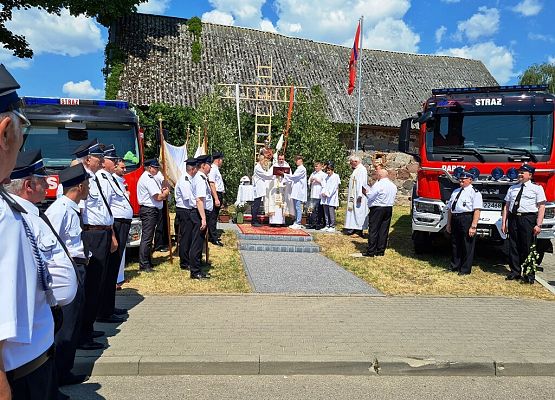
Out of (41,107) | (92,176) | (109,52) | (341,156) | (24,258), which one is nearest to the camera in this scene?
(24,258)

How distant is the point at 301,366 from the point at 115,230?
321 cm

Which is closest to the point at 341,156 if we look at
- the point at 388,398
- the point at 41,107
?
the point at 41,107

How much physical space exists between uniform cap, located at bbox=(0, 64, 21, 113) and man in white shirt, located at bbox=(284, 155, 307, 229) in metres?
12.3

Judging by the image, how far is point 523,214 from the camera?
8.58 m

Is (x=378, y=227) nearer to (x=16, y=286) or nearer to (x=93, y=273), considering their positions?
(x=93, y=273)

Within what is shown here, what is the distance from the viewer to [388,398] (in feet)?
14.3

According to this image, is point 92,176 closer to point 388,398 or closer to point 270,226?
point 388,398

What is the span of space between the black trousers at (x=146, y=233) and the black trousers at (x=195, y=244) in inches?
39.7

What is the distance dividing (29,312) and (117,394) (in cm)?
295

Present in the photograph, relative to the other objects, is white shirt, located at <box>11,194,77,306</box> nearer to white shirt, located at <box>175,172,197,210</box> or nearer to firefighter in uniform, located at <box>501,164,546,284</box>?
white shirt, located at <box>175,172,197,210</box>

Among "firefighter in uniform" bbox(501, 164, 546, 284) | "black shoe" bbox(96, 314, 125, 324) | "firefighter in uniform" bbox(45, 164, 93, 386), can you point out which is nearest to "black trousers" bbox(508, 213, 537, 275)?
"firefighter in uniform" bbox(501, 164, 546, 284)

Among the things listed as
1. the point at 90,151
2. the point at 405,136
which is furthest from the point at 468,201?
the point at 90,151

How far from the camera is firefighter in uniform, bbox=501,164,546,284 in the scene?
8.48m

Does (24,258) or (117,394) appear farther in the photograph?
(117,394)
